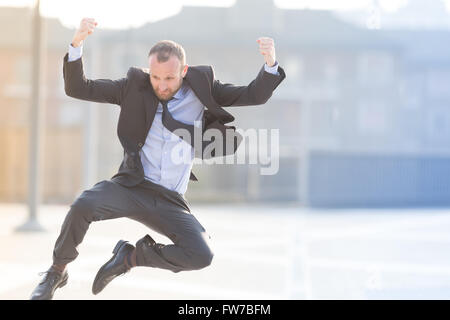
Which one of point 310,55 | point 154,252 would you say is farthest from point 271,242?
point 310,55

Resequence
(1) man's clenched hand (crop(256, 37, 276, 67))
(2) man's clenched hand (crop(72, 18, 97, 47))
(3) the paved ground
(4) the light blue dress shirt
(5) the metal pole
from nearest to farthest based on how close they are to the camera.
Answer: (2) man's clenched hand (crop(72, 18, 97, 47))
(1) man's clenched hand (crop(256, 37, 276, 67))
(4) the light blue dress shirt
(3) the paved ground
(5) the metal pole

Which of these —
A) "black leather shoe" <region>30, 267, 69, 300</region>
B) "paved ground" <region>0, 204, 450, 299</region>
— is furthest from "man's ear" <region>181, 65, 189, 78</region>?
"paved ground" <region>0, 204, 450, 299</region>

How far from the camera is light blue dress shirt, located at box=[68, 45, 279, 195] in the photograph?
301 centimetres

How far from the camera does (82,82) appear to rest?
286cm

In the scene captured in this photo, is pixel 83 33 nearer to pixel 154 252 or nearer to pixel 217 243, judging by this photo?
pixel 154 252

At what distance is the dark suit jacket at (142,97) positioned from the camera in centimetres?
293

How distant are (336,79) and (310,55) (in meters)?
1.24

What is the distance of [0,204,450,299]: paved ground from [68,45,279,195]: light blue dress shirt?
83.6 inches

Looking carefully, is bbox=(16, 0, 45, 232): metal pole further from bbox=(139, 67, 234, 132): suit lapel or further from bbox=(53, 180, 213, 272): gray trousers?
bbox=(139, 67, 234, 132): suit lapel

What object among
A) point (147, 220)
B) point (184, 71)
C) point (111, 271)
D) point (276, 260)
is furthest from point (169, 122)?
point (276, 260)

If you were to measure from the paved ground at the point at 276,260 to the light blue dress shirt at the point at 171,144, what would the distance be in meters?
2.12

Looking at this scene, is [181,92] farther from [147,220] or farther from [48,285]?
[48,285]

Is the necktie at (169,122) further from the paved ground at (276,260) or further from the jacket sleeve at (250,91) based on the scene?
the paved ground at (276,260)

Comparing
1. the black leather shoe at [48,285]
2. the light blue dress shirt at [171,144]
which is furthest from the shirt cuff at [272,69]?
the black leather shoe at [48,285]
